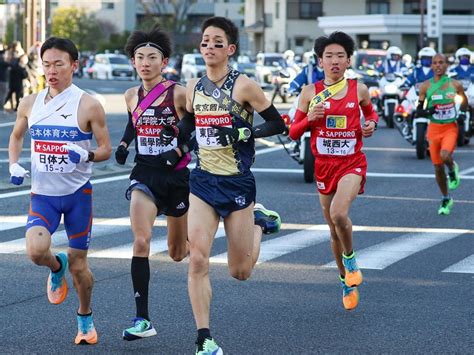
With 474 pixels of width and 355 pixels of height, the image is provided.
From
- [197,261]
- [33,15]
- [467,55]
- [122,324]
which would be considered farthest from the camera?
[33,15]

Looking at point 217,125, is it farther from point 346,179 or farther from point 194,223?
point 346,179

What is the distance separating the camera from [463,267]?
38.9 feet

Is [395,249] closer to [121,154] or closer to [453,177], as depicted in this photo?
[453,177]

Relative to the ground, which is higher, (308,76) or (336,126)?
(308,76)

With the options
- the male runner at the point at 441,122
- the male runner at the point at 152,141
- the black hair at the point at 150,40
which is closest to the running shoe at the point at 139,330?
the male runner at the point at 152,141

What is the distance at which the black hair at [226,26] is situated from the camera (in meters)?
8.32

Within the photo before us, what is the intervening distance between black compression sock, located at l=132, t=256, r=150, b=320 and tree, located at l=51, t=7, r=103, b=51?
10816 cm

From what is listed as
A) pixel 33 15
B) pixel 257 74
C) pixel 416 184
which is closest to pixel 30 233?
pixel 416 184

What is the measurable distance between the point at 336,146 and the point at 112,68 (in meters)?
72.7

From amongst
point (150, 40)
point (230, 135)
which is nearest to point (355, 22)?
point (150, 40)

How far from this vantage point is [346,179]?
32.8 feet

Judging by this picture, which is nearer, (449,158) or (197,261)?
(197,261)

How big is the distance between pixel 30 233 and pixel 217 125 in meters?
1.35

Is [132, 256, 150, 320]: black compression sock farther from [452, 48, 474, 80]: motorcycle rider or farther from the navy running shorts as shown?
[452, 48, 474, 80]: motorcycle rider
